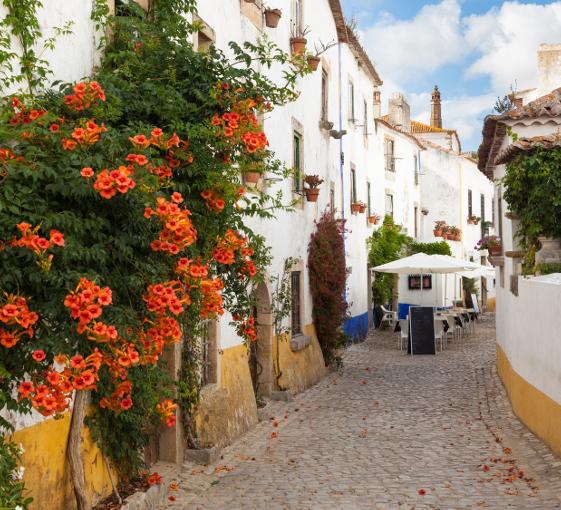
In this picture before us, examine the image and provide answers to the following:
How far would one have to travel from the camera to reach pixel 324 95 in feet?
66.5

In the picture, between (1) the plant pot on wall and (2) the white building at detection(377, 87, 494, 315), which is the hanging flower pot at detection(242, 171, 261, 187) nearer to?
(1) the plant pot on wall

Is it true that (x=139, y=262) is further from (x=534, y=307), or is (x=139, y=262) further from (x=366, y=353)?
(x=366, y=353)

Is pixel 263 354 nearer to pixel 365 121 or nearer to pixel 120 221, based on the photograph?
pixel 120 221

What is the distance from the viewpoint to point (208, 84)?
711 cm

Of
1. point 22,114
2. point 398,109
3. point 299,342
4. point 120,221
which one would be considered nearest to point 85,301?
point 120,221

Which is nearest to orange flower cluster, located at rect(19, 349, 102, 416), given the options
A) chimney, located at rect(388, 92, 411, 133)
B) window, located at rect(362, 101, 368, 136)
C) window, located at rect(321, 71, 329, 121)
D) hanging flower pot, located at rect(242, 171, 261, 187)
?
hanging flower pot, located at rect(242, 171, 261, 187)

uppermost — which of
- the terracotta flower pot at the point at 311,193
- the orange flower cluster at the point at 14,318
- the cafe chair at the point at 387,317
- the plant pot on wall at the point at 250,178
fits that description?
the terracotta flower pot at the point at 311,193

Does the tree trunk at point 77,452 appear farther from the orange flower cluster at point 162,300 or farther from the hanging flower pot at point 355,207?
the hanging flower pot at point 355,207

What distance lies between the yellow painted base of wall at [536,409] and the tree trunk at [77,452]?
4.82m

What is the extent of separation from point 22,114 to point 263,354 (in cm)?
889

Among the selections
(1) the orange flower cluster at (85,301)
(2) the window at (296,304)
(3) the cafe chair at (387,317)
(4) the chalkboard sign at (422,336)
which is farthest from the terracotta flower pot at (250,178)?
(3) the cafe chair at (387,317)

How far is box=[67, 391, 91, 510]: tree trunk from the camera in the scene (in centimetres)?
649

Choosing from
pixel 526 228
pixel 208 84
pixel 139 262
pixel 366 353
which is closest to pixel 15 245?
pixel 139 262

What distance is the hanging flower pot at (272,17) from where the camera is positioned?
1416 cm
